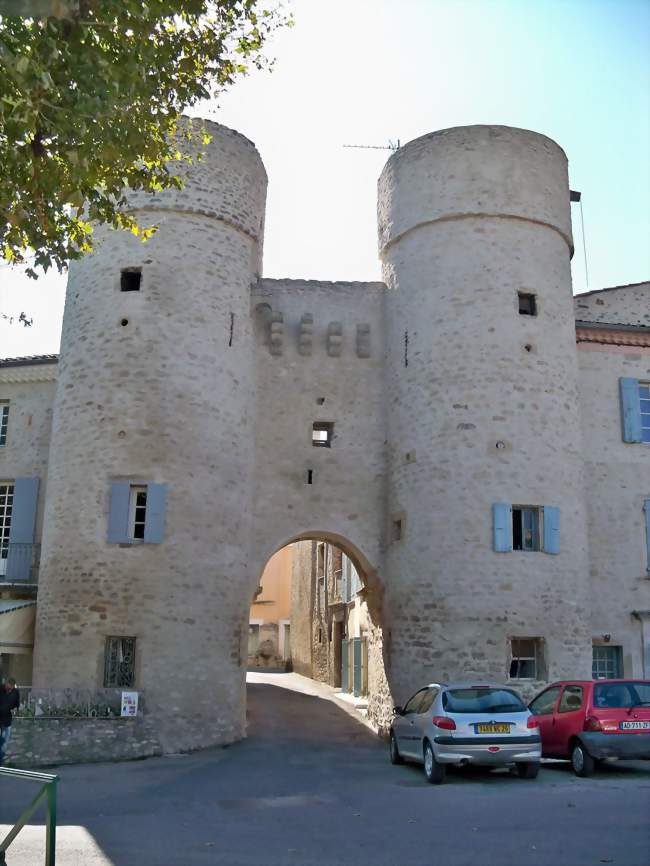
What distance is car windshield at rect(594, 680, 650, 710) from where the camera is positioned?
39.3ft

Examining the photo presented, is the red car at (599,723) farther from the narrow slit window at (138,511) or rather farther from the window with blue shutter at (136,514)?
the narrow slit window at (138,511)

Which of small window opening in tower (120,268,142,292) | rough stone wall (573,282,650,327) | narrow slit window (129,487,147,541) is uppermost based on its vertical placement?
rough stone wall (573,282,650,327)

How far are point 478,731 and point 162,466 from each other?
853 cm

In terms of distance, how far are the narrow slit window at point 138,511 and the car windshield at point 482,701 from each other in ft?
24.7

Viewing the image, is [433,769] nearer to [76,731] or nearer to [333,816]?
[333,816]

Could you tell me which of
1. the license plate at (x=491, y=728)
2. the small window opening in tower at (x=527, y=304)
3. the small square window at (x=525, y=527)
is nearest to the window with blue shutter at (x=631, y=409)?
Answer: the small window opening in tower at (x=527, y=304)

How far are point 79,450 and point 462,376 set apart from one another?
25.6 feet

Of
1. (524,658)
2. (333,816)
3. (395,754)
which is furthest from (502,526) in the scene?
(333,816)

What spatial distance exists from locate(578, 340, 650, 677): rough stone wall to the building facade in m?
0.05

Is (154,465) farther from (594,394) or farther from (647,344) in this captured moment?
(647,344)

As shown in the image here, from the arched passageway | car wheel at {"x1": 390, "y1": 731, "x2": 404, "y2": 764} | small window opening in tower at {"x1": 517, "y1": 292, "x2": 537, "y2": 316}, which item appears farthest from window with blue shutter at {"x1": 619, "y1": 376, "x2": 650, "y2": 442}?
car wheel at {"x1": 390, "y1": 731, "x2": 404, "y2": 764}

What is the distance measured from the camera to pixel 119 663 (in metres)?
16.7

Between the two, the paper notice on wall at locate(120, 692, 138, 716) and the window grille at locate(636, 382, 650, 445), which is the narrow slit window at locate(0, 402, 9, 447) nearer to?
the paper notice on wall at locate(120, 692, 138, 716)

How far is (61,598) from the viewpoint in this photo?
55.8 ft
